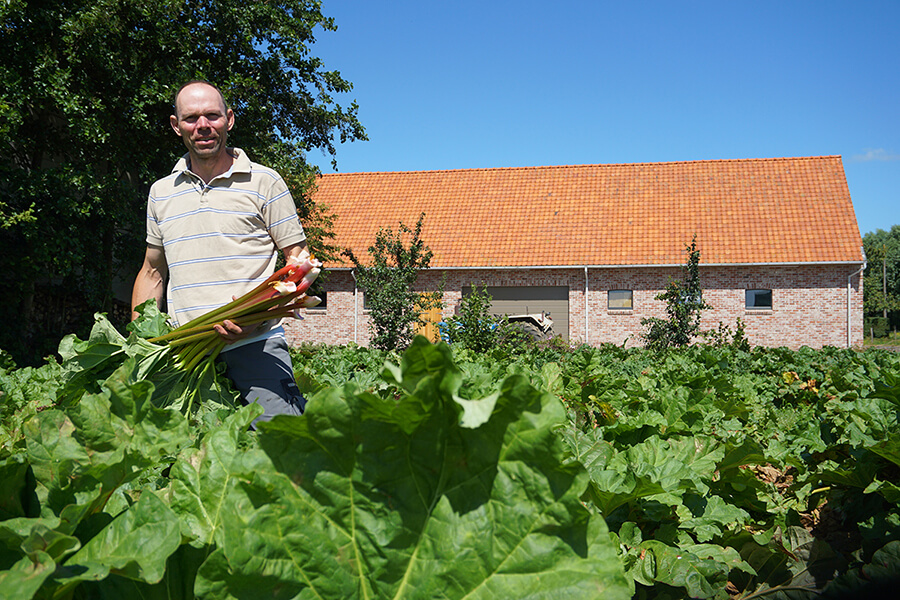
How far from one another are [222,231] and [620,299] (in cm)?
2344

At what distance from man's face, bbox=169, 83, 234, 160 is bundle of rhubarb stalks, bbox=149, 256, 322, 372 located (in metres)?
0.91

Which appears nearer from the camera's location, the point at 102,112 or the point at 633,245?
the point at 102,112

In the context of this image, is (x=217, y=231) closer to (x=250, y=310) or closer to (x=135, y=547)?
(x=250, y=310)

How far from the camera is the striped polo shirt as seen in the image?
3.07 metres

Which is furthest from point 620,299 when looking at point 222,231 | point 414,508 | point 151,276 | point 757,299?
point 414,508

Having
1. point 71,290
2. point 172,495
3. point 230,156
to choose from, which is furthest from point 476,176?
point 172,495

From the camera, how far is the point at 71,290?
15.2m

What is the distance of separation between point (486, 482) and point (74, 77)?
15.6m

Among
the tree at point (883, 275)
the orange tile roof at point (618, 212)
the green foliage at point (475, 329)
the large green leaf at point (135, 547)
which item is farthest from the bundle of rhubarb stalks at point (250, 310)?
the tree at point (883, 275)

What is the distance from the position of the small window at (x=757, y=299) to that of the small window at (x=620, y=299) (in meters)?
4.13

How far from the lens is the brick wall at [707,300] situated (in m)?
24.1

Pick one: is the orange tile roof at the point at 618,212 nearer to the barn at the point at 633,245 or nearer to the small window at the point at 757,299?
the barn at the point at 633,245

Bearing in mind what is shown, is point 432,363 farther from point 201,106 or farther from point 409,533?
point 201,106

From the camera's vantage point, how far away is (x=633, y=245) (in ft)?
84.1
